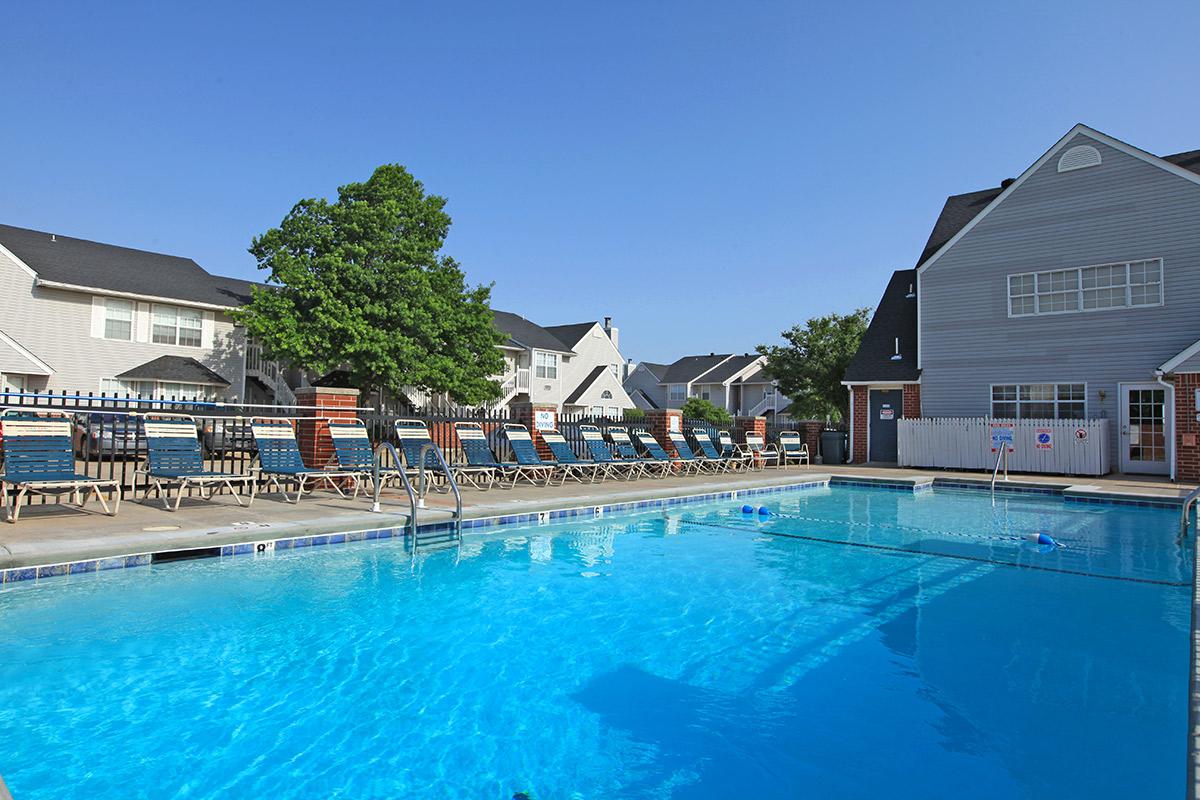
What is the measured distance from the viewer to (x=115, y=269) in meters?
24.4

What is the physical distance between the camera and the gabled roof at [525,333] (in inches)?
1460

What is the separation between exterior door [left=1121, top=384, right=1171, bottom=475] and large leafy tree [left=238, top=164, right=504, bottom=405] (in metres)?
19.5

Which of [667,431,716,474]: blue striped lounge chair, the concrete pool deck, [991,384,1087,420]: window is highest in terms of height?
[991,384,1087,420]: window

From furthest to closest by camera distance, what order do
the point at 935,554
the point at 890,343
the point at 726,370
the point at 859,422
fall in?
the point at 726,370 → the point at 890,343 → the point at 859,422 → the point at 935,554

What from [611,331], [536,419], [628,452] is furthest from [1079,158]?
[611,331]

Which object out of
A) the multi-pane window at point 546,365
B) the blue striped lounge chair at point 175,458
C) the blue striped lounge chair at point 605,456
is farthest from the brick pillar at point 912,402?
the multi-pane window at point 546,365

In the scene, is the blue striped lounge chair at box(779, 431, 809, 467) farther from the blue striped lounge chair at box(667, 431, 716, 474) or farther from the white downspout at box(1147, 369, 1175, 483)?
the white downspout at box(1147, 369, 1175, 483)

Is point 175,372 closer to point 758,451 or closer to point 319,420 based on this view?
point 319,420

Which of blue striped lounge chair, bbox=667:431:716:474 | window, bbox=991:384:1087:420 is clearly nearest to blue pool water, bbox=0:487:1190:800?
blue striped lounge chair, bbox=667:431:716:474

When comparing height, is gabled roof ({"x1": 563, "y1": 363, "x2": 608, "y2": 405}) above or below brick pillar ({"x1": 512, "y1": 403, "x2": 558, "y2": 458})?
above

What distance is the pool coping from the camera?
5805 millimetres

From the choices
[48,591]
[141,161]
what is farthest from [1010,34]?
[141,161]

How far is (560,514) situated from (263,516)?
4083mm

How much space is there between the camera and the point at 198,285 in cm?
2617
